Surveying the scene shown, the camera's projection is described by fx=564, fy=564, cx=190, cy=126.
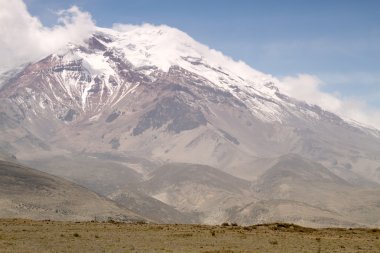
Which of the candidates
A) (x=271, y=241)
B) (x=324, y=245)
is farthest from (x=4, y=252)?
(x=324, y=245)

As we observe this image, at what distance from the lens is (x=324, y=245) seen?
54344 millimetres

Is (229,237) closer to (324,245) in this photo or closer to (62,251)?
(324,245)

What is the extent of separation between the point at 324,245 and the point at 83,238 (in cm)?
2365

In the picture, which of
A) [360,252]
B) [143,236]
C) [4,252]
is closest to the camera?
[4,252]

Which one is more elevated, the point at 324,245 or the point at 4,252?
the point at 324,245

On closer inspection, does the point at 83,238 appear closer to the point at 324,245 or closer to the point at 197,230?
the point at 197,230

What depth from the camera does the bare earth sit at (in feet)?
166

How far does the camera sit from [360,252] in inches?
1941

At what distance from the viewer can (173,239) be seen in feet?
187

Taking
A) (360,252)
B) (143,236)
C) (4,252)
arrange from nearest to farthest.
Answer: (4,252) < (360,252) < (143,236)

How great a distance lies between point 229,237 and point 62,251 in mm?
18996

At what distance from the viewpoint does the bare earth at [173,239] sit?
50.5 meters

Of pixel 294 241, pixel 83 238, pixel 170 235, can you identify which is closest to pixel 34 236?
pixel 83 238

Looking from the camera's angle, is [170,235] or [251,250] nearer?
[251,250]
